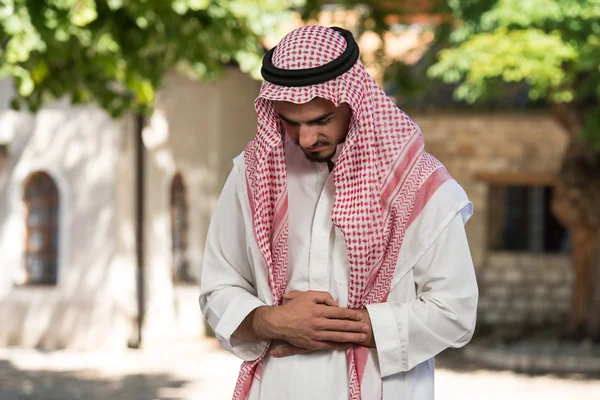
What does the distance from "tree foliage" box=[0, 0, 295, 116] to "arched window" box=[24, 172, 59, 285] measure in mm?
6679

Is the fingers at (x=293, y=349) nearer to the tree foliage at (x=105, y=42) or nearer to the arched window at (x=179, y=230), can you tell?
the tree foliage at (x=105, y=42)

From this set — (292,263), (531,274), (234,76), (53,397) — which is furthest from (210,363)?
(292,263)

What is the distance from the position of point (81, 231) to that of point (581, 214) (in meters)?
6.90

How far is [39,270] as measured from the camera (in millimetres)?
16562

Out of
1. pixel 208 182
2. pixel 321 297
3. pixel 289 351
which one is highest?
pixel 208 182

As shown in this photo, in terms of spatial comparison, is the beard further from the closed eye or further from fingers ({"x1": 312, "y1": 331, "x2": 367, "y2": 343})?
fingers ({"x1": 312, "y1": 331, "x2": 367, "y2": 343})

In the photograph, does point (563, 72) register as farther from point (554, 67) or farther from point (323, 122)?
point (323, 122)

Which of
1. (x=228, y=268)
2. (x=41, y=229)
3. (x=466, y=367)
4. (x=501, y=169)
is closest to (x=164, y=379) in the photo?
(x=466, y=367)

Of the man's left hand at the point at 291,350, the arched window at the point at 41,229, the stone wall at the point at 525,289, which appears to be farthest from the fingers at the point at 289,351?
the stone wall at the point at 525,289

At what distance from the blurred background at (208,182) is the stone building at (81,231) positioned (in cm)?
2

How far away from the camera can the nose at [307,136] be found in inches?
112

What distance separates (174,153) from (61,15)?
10198mm

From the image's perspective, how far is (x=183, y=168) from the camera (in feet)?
Result: 58.3

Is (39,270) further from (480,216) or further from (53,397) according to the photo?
(480,216)
